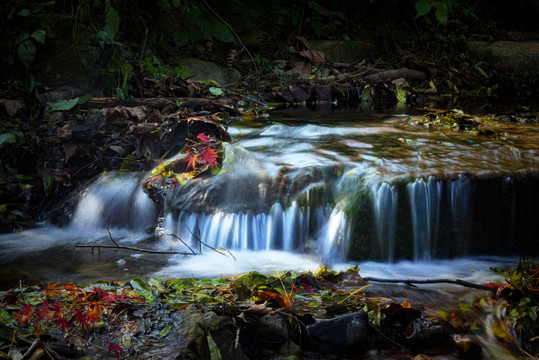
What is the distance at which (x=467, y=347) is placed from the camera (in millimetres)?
2039

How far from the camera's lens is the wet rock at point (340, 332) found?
2.00m

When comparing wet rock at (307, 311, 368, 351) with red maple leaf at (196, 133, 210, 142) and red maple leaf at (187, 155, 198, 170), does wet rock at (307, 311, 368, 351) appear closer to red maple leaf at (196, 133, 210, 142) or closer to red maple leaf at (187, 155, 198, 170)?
red maple leaf at (187, 155, 198, 170)

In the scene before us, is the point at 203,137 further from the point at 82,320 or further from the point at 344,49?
the point at 344,49

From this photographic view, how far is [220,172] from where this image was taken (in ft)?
12.2

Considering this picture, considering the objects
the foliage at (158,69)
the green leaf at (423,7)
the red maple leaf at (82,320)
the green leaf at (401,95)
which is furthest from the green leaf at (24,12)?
the green leaf at (423,7)

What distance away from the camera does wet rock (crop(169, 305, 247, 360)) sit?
178 centimetres

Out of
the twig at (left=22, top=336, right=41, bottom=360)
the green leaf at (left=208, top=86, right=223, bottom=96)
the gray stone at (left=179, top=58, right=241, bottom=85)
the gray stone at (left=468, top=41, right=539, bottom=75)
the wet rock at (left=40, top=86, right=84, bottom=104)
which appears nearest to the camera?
the twig at (left=22, top=336, right=41, bottom=360)

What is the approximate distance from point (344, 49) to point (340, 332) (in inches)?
345

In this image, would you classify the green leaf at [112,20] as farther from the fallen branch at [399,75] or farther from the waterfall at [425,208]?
the fallen branch at [399,75]

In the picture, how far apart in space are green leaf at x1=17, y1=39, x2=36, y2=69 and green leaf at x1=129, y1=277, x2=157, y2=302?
3.26m

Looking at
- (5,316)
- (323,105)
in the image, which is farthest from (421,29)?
(5,316)

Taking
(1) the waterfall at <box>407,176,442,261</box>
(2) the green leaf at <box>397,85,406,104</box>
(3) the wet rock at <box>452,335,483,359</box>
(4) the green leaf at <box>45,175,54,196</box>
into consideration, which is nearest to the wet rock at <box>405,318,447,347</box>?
(3) the wet rock at <box>452,335,483,359</box>

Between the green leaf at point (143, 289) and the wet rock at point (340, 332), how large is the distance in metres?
0.82

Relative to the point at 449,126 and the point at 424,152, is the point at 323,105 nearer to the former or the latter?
the point at 449,126
